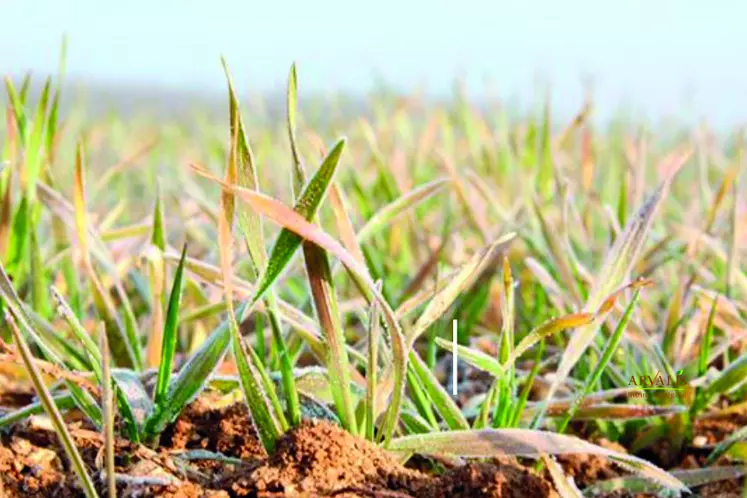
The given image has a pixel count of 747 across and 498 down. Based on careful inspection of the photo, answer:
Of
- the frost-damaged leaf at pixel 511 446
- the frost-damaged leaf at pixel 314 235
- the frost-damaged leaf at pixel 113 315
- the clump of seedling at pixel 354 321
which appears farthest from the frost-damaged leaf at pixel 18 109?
the frost-damaged leaf at pixel 511 446

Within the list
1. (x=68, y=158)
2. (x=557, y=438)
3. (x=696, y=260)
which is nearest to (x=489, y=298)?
(x=696, y=260)

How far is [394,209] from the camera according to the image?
1281 millimetres

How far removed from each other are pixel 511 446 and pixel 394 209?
438 millimetres

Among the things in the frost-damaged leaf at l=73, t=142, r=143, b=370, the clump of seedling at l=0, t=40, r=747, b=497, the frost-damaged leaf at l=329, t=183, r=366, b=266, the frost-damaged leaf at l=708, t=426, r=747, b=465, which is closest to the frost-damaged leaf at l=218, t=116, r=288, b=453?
the clump of seedling at l=0, t=40, r=747, b=497

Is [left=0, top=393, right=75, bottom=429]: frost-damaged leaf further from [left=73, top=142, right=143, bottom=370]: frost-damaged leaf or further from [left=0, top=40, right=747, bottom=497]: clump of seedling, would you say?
[left=73, top=142, right=143, bottom=370]: frost-damaged leaf

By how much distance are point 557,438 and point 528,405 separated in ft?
0.80

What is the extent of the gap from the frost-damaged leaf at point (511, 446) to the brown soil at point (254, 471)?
0.02m

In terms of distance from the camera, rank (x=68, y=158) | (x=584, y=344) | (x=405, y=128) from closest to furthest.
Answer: (x=584, y=344)
(x=405, y=128)
(x=68, y=158)

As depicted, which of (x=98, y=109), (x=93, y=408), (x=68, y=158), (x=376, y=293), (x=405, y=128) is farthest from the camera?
(x=98, y=109)

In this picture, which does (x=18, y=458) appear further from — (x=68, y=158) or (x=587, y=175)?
(x=68, y=158)

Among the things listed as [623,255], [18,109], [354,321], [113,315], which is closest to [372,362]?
[623,255]

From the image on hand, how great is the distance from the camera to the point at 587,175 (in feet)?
6.39

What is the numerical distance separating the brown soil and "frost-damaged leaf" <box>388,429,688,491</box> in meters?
0.02

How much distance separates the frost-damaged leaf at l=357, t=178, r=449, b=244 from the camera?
125 cm
